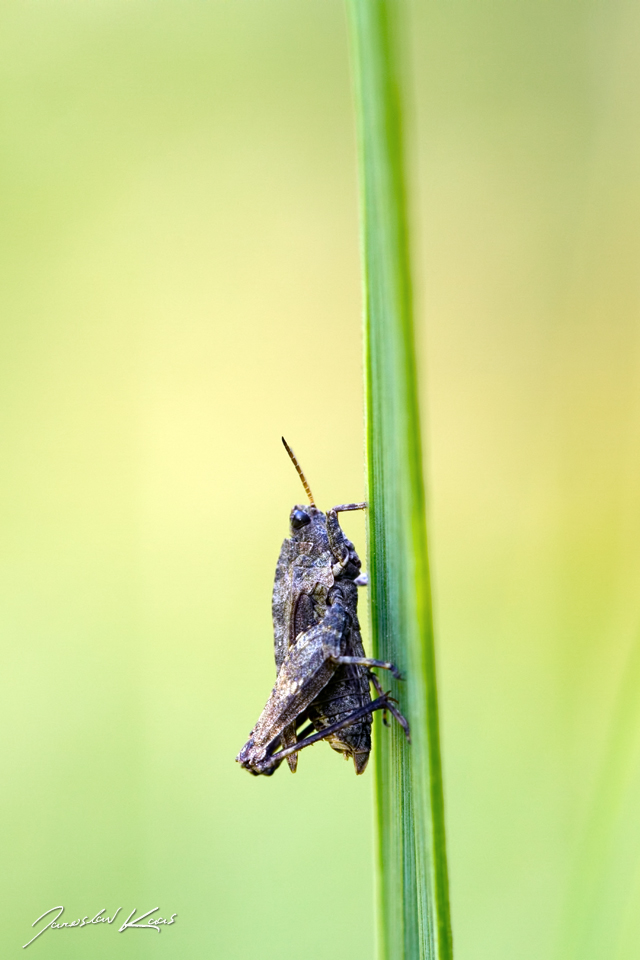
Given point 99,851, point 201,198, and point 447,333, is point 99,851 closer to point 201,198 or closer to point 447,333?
point 447,333

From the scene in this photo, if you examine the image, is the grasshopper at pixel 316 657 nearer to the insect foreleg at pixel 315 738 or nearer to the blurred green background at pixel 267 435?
the insect foreleg at pixel 315 738

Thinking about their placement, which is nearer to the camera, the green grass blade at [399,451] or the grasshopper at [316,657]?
the green grass blade at [399,451]

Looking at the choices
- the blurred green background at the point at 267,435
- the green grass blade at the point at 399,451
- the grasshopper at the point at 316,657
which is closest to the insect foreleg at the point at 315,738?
the grasshopper at the point at 316,657

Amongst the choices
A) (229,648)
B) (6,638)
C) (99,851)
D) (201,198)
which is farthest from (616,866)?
(201,198)

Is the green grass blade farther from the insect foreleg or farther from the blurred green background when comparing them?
the blurred green background
